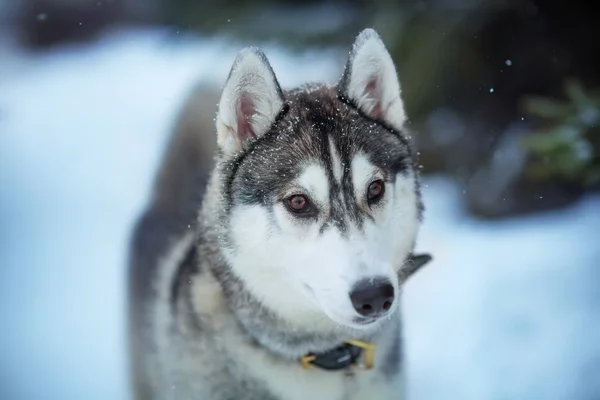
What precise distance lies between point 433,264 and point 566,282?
1.95 ft

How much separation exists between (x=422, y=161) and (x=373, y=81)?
2.13 m

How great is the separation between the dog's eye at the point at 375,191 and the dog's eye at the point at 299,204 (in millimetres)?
141

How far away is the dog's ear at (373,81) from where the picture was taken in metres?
1.53

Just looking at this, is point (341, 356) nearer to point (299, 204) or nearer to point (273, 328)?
point (273, 328)

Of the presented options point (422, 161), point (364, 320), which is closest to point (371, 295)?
point (364, 320)

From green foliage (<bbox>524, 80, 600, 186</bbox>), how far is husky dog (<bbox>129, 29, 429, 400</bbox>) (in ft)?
4.38

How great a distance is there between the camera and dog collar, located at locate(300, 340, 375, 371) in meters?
1.72

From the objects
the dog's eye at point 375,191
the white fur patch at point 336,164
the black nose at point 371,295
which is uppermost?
the white fur patch at point 336,164

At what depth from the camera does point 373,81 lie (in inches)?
63.5

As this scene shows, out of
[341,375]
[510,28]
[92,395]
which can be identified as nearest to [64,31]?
[92,395]

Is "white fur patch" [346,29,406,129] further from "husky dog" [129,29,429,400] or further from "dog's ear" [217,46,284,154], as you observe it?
"dog's ear" [217,46,284,154]

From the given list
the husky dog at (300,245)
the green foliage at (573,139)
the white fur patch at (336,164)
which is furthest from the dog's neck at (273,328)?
the green foliage at (573,139)

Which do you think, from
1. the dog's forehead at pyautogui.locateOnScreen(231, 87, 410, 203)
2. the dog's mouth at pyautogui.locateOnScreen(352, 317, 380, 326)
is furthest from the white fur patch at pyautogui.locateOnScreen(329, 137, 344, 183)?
the dog's mouth at pyautogui.locateOnScreen(352, 317, 380, 326)

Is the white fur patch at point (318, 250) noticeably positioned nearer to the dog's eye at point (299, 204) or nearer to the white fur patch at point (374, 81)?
the dog's eye at point (299, 204)
